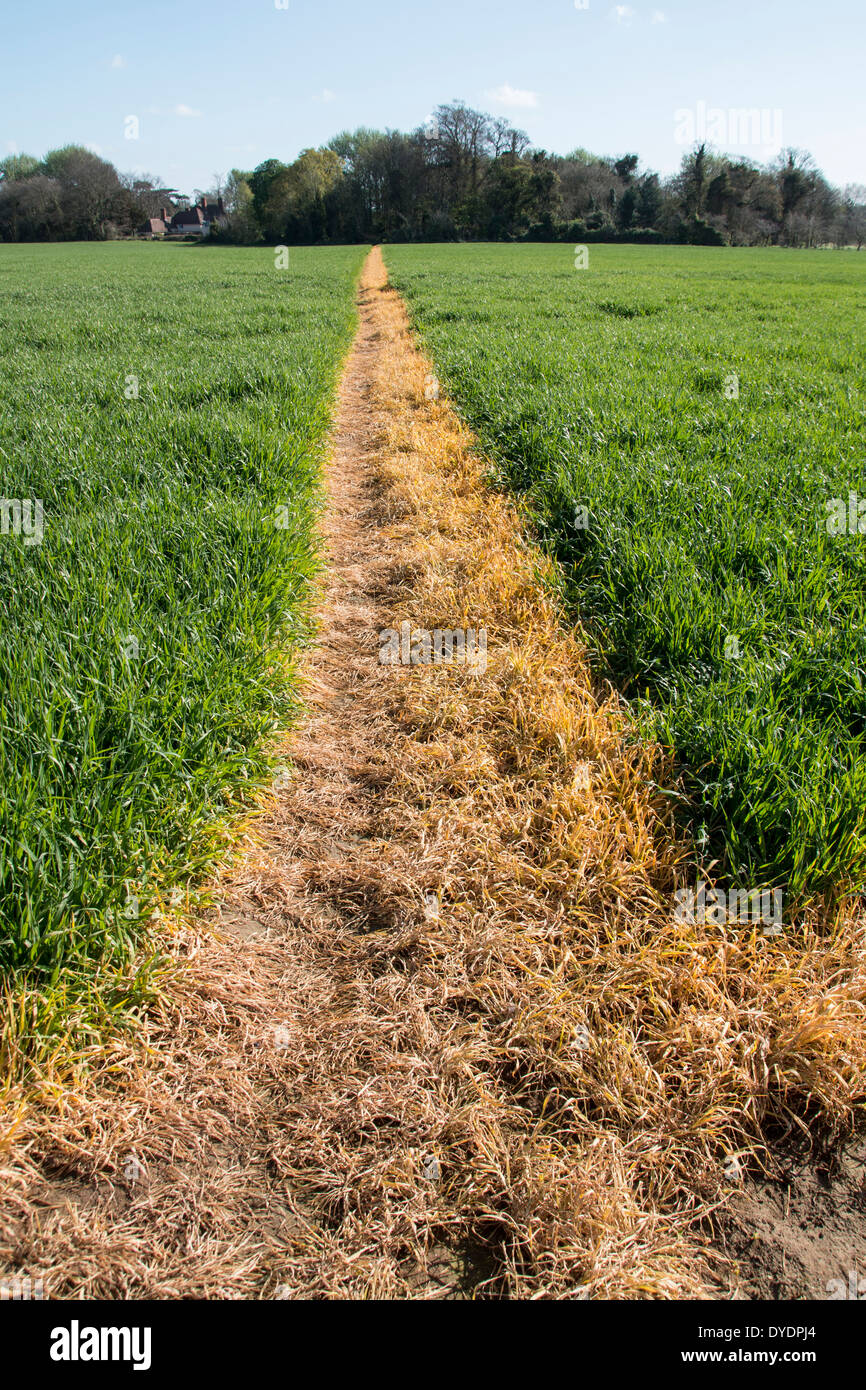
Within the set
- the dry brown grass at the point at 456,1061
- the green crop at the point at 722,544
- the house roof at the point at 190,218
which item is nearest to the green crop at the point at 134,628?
the dry brown grass at the point at 456,1061

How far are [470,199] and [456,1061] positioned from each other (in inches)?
3508

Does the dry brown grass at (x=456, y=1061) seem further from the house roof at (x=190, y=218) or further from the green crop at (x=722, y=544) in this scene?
the house roof at (x=190, y=218)

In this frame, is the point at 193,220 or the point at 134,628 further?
the point at 193,220

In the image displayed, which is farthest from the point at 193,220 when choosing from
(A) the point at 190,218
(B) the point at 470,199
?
(B) the point at 470,199

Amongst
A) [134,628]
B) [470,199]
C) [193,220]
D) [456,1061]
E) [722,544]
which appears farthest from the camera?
[193,220]

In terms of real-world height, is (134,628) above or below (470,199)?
below

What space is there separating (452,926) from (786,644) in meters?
2.17

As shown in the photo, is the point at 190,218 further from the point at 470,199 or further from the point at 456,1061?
the point at 456,1061

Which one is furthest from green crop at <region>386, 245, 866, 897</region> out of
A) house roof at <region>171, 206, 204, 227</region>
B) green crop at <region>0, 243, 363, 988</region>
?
house roof at <region>171, 206, 204, 227</region>

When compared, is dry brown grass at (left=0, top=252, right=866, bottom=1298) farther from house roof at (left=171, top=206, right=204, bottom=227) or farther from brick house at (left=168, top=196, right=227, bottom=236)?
house roof at (left=171, top=206, right=204, bottom=227)

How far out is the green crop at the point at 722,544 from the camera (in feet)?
8.34

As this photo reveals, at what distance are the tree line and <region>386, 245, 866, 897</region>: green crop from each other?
241 ft

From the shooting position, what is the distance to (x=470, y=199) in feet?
241

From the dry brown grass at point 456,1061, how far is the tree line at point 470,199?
3240 inches
